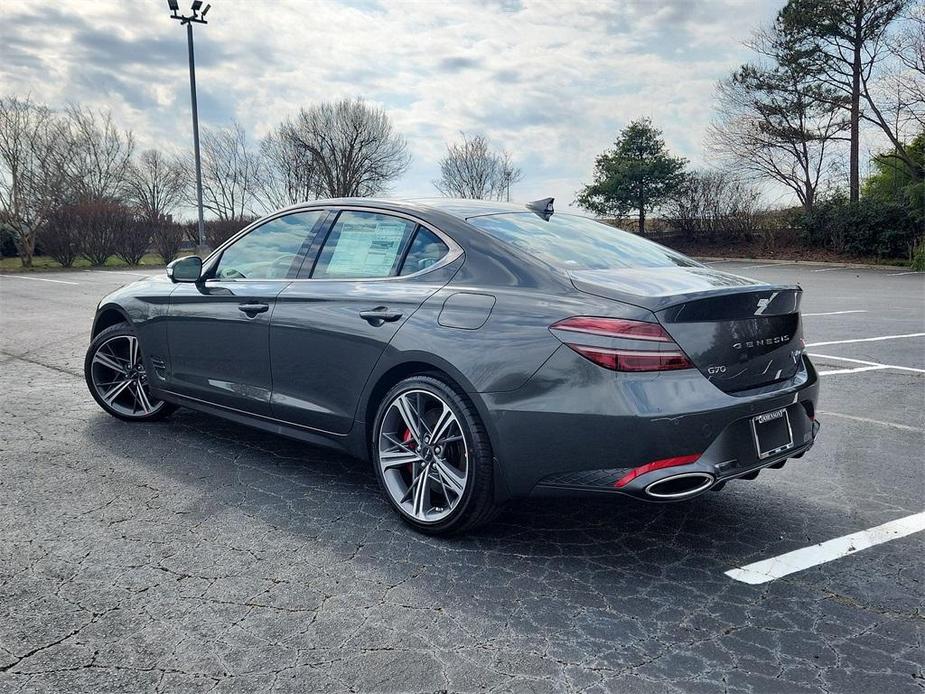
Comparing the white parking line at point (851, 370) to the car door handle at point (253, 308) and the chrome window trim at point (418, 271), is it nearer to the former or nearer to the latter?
the chrome window trim at point (418, 271)

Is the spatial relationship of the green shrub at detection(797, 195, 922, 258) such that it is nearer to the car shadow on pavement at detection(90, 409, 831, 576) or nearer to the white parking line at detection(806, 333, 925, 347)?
the white parking line at detection(806, 333, 925, 347)

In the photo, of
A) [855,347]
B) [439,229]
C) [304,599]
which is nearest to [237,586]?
[304,599]

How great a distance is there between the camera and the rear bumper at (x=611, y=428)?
9.76ft

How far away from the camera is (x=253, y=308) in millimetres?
4355

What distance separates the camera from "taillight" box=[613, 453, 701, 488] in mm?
2996

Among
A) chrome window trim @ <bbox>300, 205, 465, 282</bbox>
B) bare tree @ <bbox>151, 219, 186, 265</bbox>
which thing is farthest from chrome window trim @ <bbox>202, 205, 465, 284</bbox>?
bare tree @ <bbox>151, 219, 186, 265</bbox>

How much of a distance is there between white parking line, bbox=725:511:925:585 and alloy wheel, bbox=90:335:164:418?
155 inches

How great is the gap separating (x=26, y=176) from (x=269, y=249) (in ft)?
109

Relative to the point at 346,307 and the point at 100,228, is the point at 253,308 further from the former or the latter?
the point at 100,228

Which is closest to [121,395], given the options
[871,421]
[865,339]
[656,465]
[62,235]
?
[656,465]

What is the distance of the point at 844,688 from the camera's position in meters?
2.41

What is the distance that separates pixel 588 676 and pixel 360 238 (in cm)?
247

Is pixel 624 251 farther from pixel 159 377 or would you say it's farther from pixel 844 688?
pixel 159 377

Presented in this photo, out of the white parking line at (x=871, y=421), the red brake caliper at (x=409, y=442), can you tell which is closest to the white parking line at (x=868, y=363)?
the white parking line at (x=871, y=421)
